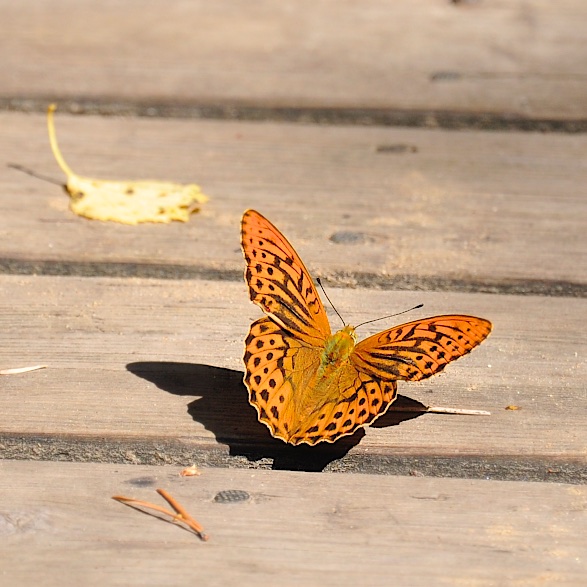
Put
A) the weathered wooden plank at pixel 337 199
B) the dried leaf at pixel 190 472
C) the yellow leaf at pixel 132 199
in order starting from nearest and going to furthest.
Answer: the dried leaf at pixel 190 472 → the weathered wooden plank at pixel 337 199 → the yellow leaf at pixel 132 199

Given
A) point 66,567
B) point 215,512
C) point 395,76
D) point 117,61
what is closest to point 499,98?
point 395,76

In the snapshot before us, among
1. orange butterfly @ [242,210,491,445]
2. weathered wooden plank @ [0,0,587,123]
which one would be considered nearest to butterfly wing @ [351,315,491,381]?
orange butterfly @ [242,210,491,445]

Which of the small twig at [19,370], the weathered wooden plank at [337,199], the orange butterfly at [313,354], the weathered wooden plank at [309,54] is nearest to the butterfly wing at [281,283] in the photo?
the orange butterfly at [313,354]

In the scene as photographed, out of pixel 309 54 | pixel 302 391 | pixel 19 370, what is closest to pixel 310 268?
pixel 302 391

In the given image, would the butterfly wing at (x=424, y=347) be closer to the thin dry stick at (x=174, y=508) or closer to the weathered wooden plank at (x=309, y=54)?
the thin dry stick at (x=174, y=508)

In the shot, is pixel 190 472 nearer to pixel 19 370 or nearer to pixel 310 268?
pixel 19 370

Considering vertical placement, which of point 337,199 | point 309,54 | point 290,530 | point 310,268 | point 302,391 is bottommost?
point 290,530

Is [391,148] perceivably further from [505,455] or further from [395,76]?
[505,455]
